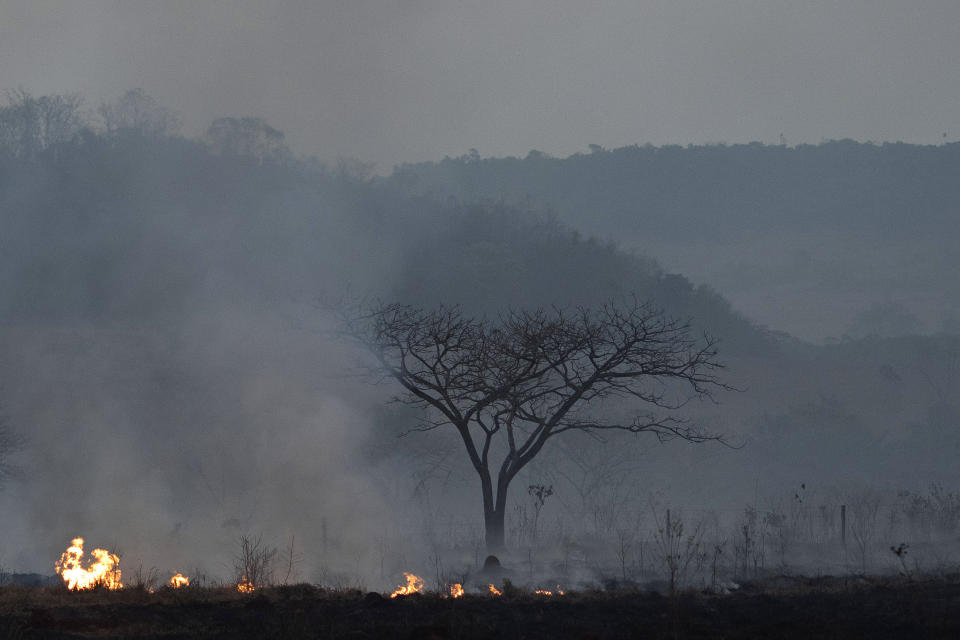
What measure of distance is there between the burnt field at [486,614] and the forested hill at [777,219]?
12409cm

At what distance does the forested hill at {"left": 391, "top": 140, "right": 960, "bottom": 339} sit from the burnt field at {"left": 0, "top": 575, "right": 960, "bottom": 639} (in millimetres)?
124088

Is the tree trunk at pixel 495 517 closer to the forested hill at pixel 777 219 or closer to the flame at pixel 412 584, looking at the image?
the flame at pixel 412 584

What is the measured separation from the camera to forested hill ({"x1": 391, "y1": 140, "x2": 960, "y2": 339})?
150 meters

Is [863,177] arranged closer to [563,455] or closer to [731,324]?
[731,324]

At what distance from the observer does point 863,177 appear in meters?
194

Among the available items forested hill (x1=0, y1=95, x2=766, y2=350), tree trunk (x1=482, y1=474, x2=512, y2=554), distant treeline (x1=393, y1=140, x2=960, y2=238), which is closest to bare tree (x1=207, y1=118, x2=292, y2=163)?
forested hill (x1=0, y1=95, x2=766, y2=350)

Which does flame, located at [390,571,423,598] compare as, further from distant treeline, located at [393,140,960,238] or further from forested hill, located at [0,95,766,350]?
distant treeline, located at [393,140,960,238]

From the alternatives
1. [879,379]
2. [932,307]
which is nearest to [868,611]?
[879,379]

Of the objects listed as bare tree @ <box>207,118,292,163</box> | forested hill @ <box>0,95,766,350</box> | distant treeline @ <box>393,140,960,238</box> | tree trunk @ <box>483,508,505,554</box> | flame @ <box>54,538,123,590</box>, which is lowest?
flame @ <box>54,538,123,590</box>

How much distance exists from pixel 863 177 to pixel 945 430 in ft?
443

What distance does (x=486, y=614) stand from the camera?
47.6 ft

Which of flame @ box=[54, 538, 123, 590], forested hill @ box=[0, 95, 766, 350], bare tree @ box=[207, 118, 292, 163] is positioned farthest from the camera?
bare tree @ box=[207, 118, 292, 163]

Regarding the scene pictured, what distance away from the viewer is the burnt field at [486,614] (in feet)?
42.0

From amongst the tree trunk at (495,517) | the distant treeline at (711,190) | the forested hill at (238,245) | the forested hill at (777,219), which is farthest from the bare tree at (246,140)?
the tree trunk at (495,517)
